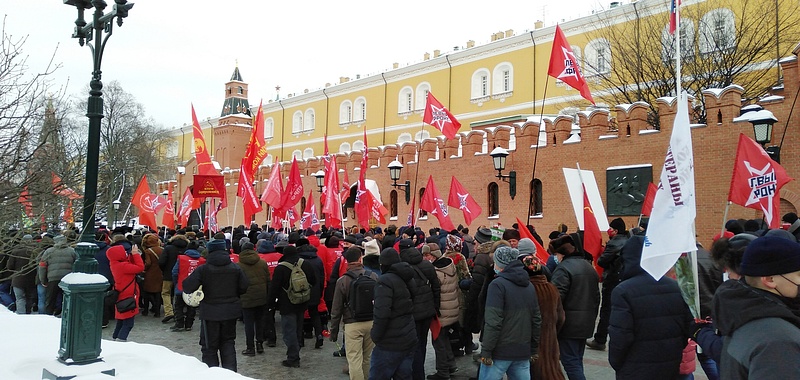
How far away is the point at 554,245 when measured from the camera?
625cm

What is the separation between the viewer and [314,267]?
8156 millimetres

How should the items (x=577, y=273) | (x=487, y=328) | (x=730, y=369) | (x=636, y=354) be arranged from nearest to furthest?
(x=730, y=369), (x=636, y=354), (x=487, y=328), (x=577, y=273)

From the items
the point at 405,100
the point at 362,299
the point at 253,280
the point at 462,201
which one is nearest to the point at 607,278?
the point at 362,299

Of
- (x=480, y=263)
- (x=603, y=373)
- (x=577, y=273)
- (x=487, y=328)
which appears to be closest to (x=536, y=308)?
(x=487, y=328)

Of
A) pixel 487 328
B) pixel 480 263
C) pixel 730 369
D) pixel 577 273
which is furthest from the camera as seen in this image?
pixel 480 263

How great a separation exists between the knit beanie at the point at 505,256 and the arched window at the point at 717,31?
20384 mm

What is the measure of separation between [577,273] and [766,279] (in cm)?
336

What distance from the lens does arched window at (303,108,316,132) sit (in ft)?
168

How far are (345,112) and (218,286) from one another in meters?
42.3

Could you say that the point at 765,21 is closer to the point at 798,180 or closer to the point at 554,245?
the point at 798,180

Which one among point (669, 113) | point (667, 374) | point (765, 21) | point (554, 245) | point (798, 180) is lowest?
point (667, 374)

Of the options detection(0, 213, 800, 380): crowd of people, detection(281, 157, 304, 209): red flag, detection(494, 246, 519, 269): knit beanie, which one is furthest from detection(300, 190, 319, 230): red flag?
detection(494, 246, 519, 269): knit beanie

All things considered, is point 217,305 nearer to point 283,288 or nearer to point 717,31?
point 283,288

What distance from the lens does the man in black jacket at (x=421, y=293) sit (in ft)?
20.2
